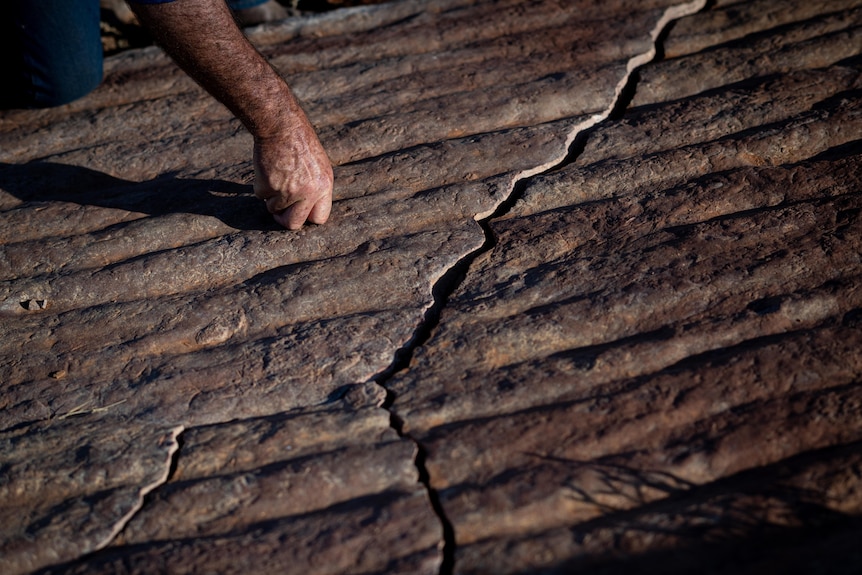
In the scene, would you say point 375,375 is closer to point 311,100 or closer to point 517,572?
point 517,572

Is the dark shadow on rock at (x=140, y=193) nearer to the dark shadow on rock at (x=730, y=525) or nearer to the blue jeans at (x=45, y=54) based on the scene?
the blue jeans at (x=45, y=54)

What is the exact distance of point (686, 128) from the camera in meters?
2.22

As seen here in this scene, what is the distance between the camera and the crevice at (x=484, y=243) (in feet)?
4.58

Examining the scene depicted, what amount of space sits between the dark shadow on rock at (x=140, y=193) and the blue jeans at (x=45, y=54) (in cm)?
35

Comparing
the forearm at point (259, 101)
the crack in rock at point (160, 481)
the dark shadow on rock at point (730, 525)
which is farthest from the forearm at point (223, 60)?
the dark shadow on rock at point (730, 525)

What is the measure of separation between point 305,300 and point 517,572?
870mm

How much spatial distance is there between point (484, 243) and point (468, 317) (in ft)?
0.99

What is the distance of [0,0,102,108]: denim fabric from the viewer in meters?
2.67

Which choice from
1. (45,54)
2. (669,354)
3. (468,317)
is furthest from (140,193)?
(669,354)

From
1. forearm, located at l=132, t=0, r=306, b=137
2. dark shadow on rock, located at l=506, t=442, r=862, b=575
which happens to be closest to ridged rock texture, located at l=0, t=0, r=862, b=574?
dark shadow on rock, located at l=506, t=442, r=862, b=575

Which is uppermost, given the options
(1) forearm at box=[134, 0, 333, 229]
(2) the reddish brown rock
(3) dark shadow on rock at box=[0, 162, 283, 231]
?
(1) forearm at box=[134, 0, 333, 229]

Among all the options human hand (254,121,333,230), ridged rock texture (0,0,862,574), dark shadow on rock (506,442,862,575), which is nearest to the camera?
dark shadow on rock (506,442,862,575)

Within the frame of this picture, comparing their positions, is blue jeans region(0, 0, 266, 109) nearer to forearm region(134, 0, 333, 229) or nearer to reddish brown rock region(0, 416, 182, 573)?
forearm region(134, 0, 333, 229)

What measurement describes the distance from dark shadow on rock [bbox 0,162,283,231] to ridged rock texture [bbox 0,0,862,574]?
0.01 m
